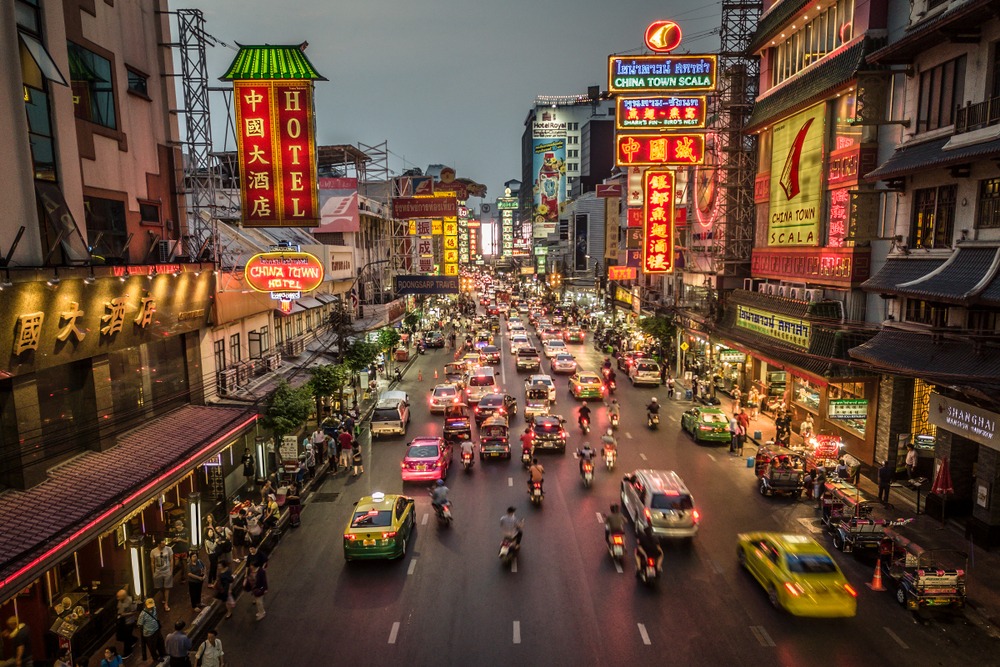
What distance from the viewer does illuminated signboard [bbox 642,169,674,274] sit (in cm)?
3391

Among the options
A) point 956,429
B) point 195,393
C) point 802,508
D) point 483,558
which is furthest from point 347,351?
point 956,429

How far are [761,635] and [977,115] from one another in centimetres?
1336

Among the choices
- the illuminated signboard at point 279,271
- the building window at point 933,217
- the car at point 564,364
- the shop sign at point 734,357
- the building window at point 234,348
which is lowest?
the car at point 564,364

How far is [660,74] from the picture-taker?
32688 mm

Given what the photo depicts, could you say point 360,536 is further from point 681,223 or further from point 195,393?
point 681,223

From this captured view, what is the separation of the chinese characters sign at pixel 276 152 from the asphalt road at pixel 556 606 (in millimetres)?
9452

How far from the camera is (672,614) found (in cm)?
1376

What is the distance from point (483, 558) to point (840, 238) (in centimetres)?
1770

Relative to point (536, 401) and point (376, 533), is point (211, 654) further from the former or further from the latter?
point (536, 401)


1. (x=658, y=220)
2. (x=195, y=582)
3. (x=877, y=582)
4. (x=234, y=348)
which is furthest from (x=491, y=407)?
(x=877, y=582)

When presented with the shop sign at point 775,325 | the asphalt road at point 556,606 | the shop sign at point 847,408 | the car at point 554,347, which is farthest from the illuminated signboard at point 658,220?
the car at point 554,347

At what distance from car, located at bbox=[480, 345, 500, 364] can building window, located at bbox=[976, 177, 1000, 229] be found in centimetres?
3434

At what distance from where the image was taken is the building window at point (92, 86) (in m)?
15.5

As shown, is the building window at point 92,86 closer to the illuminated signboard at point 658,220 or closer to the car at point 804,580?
the car at point 804,580
